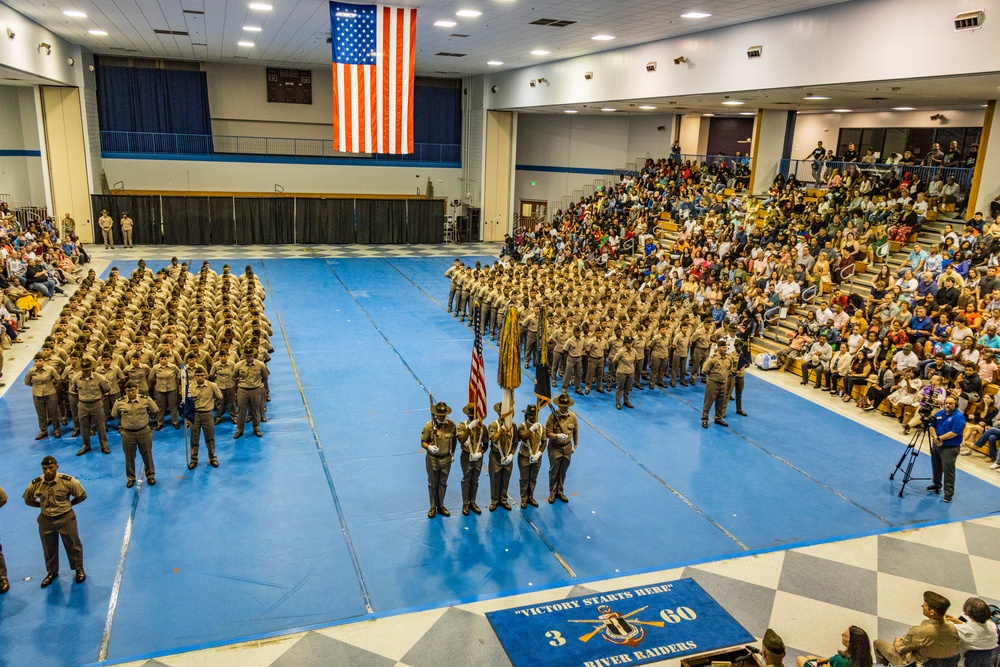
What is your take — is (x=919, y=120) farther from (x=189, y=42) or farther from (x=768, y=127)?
(x=189, y=42)

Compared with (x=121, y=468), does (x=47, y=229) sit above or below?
above

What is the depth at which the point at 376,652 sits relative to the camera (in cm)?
630

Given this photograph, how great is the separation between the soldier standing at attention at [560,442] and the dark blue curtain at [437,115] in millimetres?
27769

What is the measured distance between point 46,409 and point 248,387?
3006mm

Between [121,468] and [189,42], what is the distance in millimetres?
19805

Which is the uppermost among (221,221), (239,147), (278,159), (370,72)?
(370,72)

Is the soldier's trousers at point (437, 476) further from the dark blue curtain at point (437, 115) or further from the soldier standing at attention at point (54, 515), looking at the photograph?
the dark blue curtain at point (437, 115)

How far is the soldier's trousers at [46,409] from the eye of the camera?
34.2 feet

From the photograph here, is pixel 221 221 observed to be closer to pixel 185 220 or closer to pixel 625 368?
pixel 185 220

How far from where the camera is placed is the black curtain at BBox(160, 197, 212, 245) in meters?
29.3

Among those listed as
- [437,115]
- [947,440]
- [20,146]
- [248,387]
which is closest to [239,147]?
[20,146]

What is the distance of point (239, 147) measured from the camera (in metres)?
32.2

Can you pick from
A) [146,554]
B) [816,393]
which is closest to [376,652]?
Result: [146,554]

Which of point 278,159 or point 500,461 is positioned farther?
point 278,159
